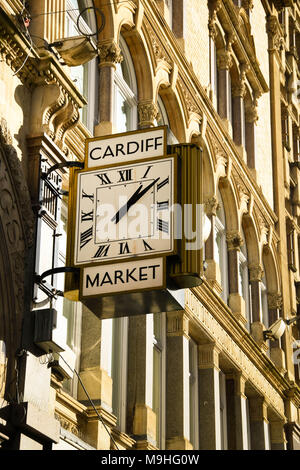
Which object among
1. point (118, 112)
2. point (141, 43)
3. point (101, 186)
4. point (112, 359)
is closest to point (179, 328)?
point (112, 359)

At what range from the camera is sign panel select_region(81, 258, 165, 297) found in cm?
1324

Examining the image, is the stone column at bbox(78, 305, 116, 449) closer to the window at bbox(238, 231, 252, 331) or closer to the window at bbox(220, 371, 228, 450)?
the window at bbox(220, 371, 228, 450)

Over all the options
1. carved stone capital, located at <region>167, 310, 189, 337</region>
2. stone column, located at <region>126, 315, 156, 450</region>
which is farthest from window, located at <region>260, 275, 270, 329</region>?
stone column, located at <region>126, 315, 156, 450</region>

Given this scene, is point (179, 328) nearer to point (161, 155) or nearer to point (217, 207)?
point (217, 207)

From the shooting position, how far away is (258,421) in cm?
2612

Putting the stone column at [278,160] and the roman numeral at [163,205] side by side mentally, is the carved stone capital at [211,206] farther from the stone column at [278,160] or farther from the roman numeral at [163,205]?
the roman numeral at [163,205]

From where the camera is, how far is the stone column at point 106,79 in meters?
18.5

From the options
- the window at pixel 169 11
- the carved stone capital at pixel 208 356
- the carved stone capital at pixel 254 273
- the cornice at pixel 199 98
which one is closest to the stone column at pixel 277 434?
the carved stone capital at pixel 254 273

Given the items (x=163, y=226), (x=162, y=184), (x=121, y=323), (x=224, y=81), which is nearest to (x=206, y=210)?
(x=224, y=81)

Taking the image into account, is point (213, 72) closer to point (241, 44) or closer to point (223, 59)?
point (223, 59)

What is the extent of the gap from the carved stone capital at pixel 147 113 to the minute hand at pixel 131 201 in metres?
6.85

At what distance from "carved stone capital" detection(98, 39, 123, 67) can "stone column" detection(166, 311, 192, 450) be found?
5.10 m

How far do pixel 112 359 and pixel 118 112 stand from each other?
4.89 metres

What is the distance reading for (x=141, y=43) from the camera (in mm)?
21031
